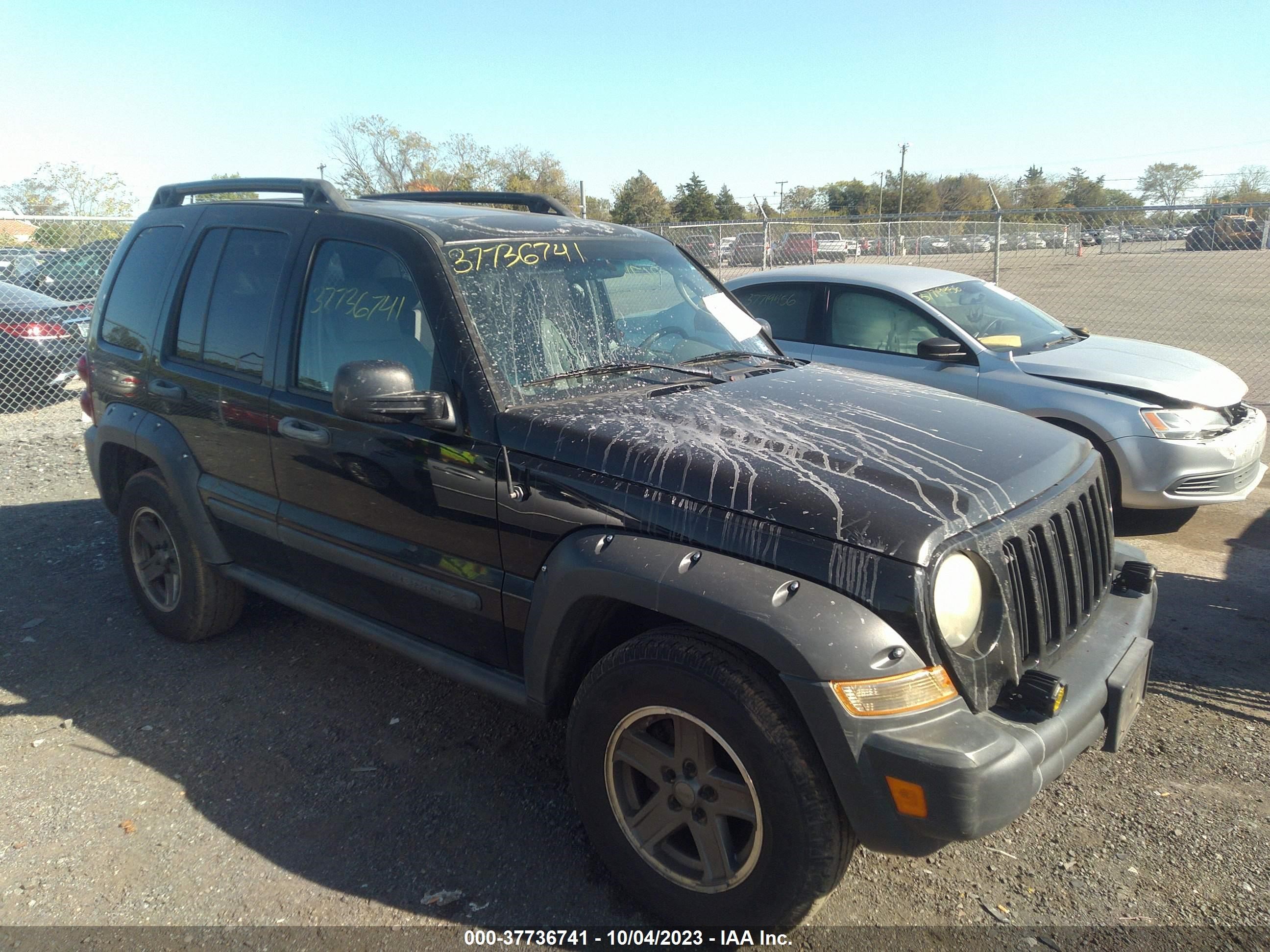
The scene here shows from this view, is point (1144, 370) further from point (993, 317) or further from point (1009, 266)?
point (1009, 266)

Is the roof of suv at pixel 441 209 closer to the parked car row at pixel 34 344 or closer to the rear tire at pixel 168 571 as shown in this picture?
the rear tire at pixel 168 571

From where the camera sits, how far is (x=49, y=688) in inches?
162

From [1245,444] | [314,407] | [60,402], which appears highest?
[314,407]

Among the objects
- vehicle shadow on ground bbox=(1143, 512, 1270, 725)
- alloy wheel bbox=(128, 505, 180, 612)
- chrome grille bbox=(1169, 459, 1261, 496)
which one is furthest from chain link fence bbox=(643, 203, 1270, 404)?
alloy wheel bbox=(128, 505, 180, 612)

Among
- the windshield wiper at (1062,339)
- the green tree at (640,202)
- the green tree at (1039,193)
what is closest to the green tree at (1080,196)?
the green tree at (1039,193)

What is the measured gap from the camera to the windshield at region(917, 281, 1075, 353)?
20.9ft

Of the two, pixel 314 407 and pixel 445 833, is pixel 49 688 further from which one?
pixel 445 833

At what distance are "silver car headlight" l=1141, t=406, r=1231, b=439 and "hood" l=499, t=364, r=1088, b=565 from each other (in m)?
2.77

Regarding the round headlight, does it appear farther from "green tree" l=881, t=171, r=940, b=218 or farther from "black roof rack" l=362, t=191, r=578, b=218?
"green tree" l=881, t=171, r=940, b=218

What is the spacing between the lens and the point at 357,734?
369 centimetres

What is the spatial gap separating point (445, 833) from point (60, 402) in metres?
10.5

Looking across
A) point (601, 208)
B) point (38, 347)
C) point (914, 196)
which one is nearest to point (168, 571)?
point (38, 347)

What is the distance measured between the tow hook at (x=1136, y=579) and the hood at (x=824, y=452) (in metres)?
0.43

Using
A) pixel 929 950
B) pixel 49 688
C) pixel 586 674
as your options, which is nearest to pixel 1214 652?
pixel 929 950
